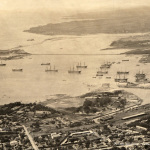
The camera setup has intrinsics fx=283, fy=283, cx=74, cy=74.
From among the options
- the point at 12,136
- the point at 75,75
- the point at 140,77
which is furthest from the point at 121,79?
the point at 12,136

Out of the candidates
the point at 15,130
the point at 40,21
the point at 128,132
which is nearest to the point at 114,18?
the point at 40,21

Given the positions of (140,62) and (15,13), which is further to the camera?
(140,62)

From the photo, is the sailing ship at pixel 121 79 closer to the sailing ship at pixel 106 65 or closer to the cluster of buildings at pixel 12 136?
the sailing ship at pixel 106 65

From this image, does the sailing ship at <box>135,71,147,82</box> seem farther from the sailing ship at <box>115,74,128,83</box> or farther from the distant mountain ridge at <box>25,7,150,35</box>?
the distant mountain ridge at <box>25,7,150,35</box>

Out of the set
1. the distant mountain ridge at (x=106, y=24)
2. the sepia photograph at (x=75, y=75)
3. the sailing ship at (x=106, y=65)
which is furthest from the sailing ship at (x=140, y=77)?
the distant mountain ridge at (x=106, y=24)

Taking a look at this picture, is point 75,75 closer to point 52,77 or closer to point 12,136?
point 52,77

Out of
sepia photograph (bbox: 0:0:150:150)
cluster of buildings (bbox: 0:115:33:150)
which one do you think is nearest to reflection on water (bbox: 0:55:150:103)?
sepia photograph (bbox: 0:0:150:150)

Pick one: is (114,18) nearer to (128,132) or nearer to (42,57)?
(42,57)
